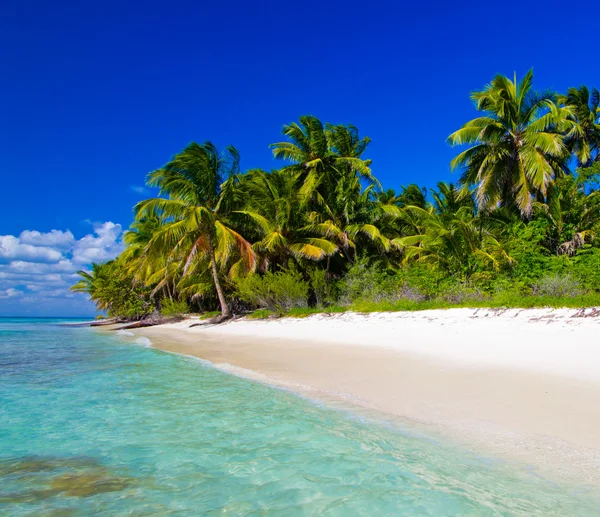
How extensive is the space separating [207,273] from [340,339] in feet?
47.2

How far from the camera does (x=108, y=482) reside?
2.81 meters

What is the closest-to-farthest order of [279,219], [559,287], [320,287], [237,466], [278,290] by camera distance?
1. [237,466]
2. [559,287]
3. [278,290]
4. [320,287]
5. [279,219]

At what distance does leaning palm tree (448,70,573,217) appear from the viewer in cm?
1533

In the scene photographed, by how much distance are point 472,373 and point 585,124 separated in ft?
69.9

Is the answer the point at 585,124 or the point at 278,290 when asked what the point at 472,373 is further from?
the point at 585,124

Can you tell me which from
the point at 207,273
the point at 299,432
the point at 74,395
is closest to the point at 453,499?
the point at 299,432

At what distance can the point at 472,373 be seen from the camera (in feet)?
17.5

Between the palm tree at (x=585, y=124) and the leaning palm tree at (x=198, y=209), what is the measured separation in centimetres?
1765

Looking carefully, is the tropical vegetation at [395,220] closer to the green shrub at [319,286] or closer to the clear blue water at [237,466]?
the green shrub at [319,286]

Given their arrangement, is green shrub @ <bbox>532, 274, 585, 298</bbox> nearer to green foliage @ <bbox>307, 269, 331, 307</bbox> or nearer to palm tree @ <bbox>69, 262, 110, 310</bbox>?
green foliage @ <bbox>307, 269, 331, 307</bbox>

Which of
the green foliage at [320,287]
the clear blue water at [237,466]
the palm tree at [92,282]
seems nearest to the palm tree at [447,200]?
the green foliage at [320,287]

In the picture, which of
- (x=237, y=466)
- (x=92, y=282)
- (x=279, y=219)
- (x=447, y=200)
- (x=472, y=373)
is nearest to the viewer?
(x=237, y=466)

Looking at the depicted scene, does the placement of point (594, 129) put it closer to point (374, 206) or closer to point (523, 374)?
point (374, 206)

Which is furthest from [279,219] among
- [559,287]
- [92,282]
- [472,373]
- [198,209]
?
[92,282]
